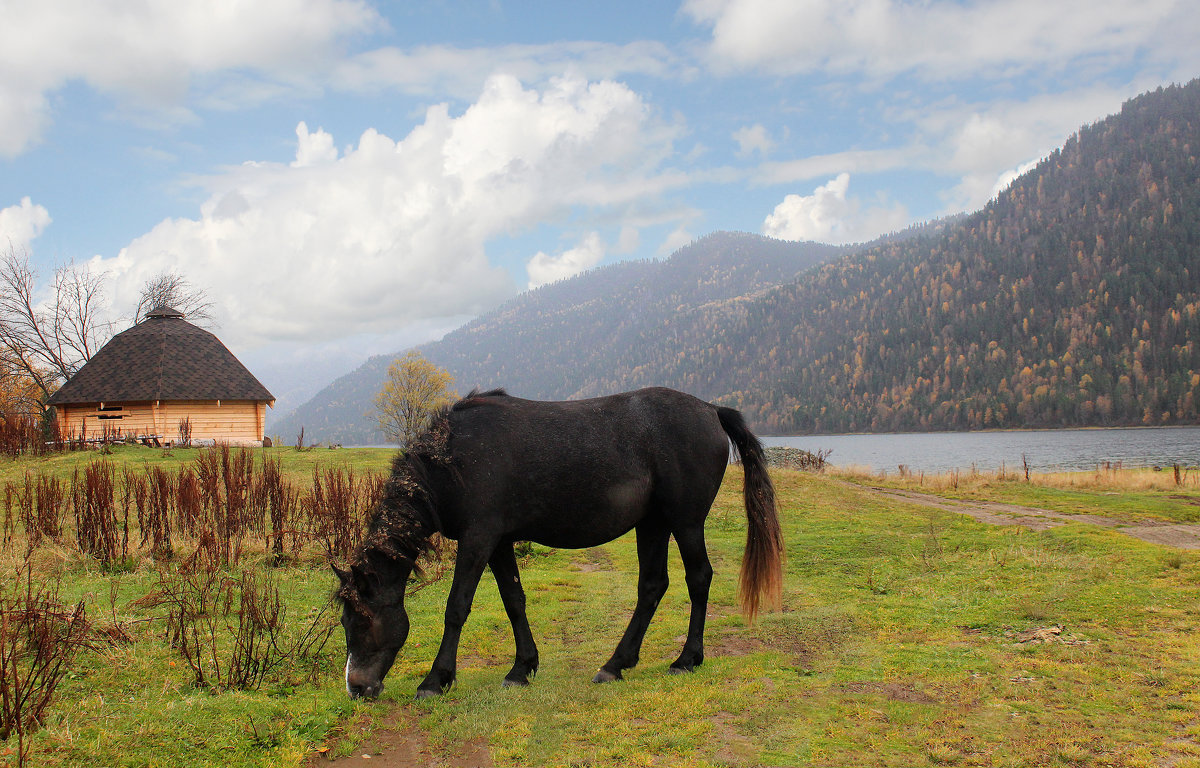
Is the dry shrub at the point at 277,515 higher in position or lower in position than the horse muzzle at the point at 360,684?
higher

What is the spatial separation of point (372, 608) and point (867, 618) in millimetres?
5766

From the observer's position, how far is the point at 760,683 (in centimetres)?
589

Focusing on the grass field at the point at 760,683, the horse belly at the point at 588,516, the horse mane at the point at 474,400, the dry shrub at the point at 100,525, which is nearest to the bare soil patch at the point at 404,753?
the grass field at the point at 760,683

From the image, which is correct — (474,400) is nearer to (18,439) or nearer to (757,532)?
(757,532)

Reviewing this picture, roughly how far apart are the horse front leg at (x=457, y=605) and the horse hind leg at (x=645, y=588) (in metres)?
1.39

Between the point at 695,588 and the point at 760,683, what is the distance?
3.48ft

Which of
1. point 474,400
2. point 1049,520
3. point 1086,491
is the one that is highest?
point 474,400

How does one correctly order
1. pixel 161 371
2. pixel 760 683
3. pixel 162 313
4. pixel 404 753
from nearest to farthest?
1. pixel 404 753
2. pixel 760 683
3. pixel 161 371
4. pixel 162 313

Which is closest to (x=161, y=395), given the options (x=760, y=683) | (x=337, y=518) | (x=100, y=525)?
(x=100, y=525)

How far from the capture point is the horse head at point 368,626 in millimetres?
5734

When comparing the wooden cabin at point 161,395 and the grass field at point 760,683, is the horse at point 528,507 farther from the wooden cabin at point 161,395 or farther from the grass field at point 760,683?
the wooden cabin at point 161,395

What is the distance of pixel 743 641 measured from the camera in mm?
7668

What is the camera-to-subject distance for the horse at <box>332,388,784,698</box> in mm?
5895

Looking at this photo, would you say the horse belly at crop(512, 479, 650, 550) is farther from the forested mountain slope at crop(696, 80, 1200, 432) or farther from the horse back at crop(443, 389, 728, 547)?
the forested mountain slope at crop(696, 80, 1200, 432)
